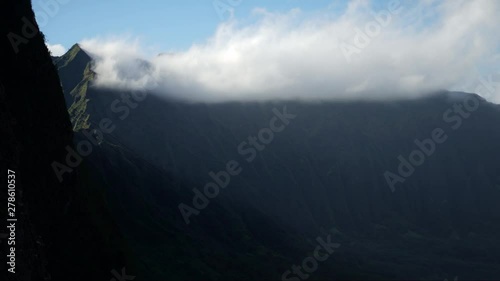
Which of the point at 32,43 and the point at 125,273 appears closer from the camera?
the point at 32,43

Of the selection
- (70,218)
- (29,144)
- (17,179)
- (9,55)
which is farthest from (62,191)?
(17,179)

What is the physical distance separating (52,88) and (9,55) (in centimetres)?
1188

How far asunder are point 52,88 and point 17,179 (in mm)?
51458

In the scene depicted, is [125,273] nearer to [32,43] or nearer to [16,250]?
[32,43]

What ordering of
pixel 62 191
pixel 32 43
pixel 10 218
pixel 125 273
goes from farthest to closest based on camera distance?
pixel 125 273, pixel 32 43, pixel 62 191, pixel 10 218

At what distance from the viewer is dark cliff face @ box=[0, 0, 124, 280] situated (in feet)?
188

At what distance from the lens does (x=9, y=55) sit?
2338 inches

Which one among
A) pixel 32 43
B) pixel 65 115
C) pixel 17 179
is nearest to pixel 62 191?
pixel 65 115

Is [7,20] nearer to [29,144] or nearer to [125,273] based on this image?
[29,144]

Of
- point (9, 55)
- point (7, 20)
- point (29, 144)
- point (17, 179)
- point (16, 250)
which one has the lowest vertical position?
point (16, 250)

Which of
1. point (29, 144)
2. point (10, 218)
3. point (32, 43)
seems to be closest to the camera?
point (10, 218)

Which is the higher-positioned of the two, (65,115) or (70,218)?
(65,115)

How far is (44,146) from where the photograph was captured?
6250 cm

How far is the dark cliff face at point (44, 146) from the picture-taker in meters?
57.2
